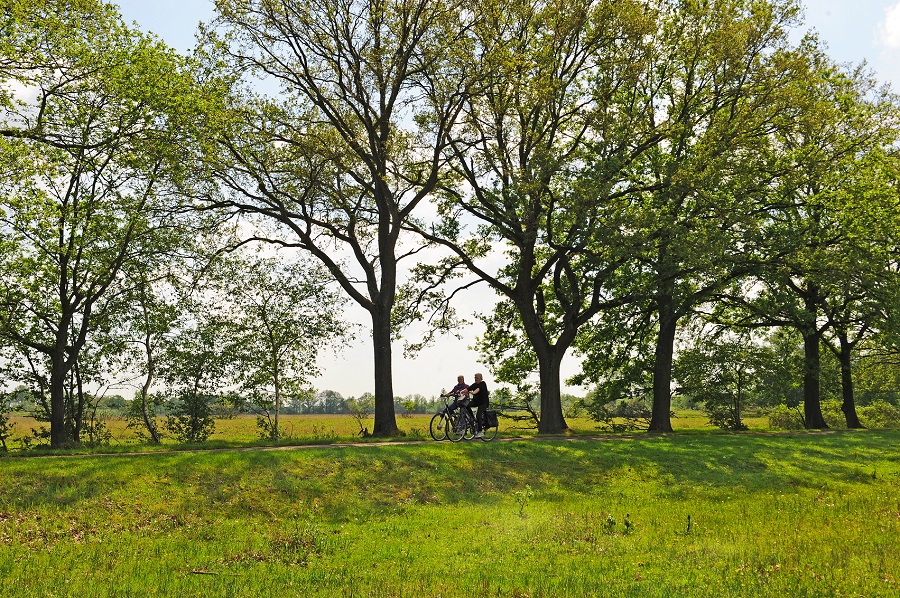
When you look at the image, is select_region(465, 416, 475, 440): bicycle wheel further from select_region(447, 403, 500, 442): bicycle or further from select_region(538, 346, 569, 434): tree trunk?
select_region(538, 346, 569, 434): tree trunk

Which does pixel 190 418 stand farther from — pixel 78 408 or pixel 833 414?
pixel 833 414

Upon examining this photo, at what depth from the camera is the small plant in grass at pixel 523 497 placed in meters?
15.8

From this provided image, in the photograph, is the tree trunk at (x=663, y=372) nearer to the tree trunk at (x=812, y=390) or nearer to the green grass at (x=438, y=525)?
the tree trunk at (x=812, y=390)

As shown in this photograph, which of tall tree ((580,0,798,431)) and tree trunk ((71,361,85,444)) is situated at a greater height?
tall tree ((580,0,798,431))

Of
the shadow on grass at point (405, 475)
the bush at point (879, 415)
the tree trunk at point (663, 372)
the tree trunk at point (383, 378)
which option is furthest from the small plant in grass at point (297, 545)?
the bush at point (879, 415)

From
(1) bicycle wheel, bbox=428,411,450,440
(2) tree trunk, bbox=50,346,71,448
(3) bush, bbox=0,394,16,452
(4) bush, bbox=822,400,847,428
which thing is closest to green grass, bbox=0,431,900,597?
(1) bicycle wheel, bbox=428,411,450,440

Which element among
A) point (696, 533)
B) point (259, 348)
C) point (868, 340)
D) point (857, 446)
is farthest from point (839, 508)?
point (868, 340)

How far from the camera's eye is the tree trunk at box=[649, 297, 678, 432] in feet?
109

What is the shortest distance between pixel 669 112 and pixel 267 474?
25.6m

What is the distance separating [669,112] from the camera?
106 ft

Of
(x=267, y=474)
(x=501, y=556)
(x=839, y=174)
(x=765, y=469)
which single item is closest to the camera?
(x=501, y=556)

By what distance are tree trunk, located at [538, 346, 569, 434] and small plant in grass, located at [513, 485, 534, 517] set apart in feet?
40.7

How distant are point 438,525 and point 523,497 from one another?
8.89 feet

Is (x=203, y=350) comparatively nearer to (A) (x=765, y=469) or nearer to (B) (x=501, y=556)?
(B) (x=501, y=556)
